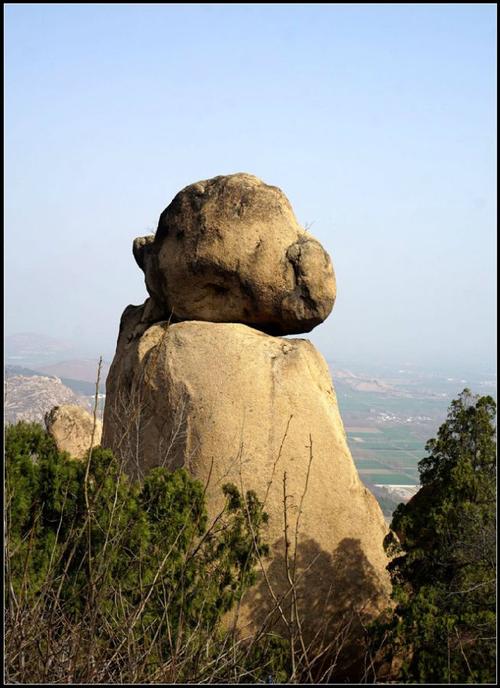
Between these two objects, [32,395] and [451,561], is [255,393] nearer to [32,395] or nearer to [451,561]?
[451,561]

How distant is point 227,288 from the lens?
10.1 meters

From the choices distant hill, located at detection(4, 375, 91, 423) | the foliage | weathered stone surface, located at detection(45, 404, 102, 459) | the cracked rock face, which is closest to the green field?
distant hill, located at detection(4, 375, 91, 423)

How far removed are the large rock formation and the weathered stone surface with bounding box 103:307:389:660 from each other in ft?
0.05

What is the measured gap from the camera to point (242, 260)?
9.88m

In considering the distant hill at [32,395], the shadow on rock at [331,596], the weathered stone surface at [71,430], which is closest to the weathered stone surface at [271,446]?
the shadow on rock at [331,596]

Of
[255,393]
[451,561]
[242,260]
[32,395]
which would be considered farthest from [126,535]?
[32,395]

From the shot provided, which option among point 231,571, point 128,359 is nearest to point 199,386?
point 128,359

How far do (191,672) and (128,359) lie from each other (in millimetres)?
5618

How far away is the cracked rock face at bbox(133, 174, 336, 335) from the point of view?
991 centimetres

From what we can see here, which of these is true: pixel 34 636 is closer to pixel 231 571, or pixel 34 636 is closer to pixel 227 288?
pixel 231 571

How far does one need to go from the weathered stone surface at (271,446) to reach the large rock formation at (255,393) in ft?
0.05

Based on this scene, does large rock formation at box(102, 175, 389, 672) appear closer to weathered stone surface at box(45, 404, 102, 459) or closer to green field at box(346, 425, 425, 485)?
weathered stone surface at box(45, 404, 102, 459)

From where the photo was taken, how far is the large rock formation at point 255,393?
9.12 m

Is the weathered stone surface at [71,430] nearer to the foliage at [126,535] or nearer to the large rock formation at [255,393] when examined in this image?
the large rock formation at [255,393]
